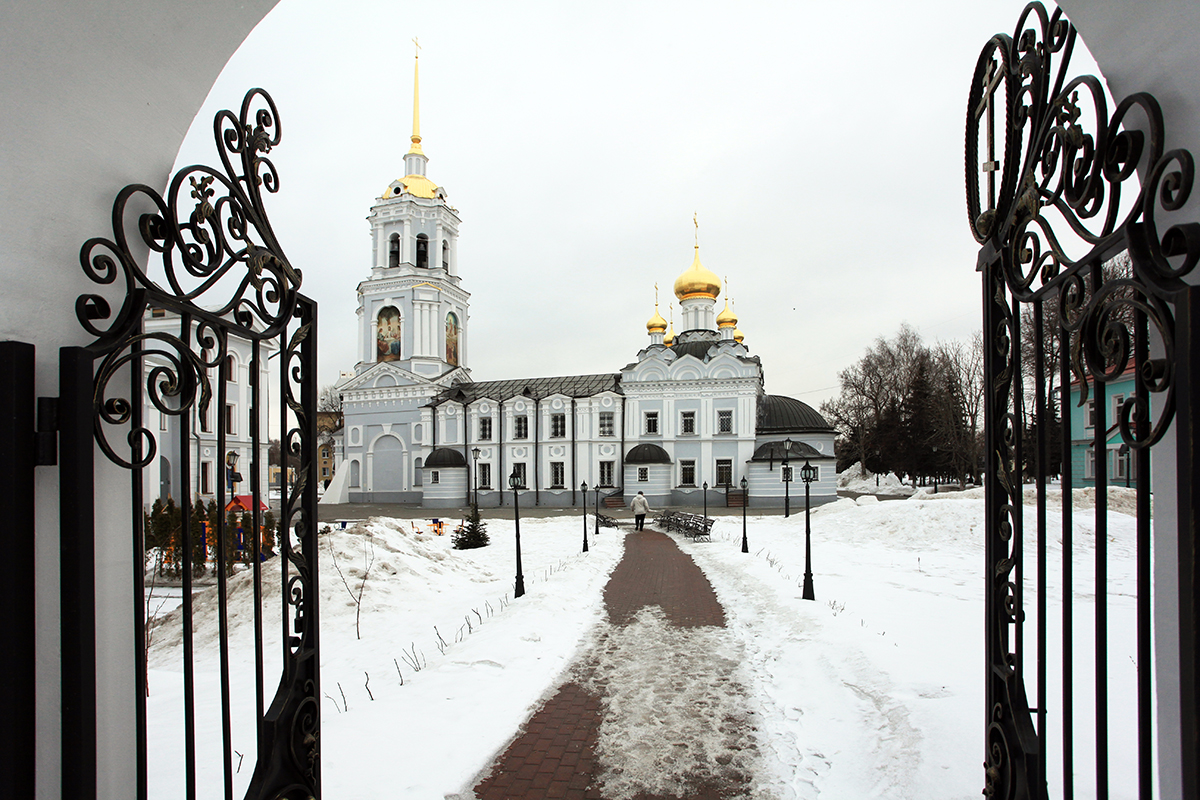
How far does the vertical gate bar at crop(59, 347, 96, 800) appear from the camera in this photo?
1.80m

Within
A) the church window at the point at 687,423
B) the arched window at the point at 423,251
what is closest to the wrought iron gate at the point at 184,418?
the church window at the point at 687,423

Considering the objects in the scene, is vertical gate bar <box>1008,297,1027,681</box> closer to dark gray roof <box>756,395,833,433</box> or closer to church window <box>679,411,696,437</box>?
dark gray roof <box>756,395,833,433</box>

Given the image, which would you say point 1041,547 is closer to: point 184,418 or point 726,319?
point 184,418

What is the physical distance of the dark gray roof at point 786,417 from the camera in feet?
108

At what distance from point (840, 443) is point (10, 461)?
5406cm

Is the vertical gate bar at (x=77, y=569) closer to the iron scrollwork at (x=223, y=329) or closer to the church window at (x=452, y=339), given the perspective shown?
the iron scrollwork at (x=223, y=329)

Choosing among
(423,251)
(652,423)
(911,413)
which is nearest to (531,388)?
(652,423)

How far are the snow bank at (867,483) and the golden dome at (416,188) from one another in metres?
33.0

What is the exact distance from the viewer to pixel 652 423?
34.8m

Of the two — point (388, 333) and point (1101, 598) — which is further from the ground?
point (388, 333)

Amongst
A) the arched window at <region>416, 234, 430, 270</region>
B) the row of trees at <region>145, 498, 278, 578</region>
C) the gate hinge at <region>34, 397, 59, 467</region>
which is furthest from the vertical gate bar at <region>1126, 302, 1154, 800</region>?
the arched window at <region>416, 234, 430, 270</region>

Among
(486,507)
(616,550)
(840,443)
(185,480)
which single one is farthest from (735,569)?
(840,443)

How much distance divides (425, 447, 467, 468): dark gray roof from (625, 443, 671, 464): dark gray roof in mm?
9389

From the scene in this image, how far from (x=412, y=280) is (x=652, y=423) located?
16.8m
